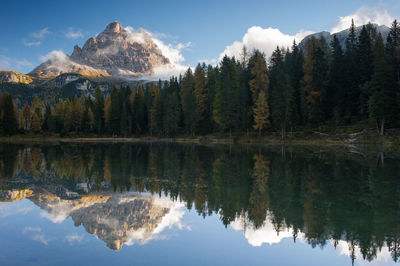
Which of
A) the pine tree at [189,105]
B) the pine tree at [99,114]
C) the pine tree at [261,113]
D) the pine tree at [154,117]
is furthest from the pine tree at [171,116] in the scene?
the pine tree at [99,114]

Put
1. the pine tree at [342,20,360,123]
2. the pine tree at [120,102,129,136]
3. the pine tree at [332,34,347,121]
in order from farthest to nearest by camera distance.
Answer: the pine tree at [120,102,129,136], the pine tree at [332,34,347,121], the pine tree at [342,20,360,123]

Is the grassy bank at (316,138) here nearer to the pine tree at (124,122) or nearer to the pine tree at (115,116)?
the pine tree at (124,122)

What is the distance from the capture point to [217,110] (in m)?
72.1

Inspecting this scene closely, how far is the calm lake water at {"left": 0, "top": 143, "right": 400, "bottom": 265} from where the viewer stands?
27.9 ft

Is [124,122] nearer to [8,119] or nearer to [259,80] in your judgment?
[8,119]

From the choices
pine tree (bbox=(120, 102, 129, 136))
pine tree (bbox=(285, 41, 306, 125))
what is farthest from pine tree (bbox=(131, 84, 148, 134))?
pine tree (bbox=(285, 41, 306, 125))

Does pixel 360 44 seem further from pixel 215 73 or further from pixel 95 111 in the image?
pixel 95 111

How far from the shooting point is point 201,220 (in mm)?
11891

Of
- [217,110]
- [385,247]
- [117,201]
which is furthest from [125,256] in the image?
[217,110]

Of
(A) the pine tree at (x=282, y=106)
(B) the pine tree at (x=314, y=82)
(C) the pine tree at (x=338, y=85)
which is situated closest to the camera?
(A) the pine tree at (x=282, y=106)

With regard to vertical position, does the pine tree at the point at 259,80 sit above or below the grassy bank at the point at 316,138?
above

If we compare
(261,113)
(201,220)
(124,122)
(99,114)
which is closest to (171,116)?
(124,122)

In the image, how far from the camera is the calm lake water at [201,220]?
335 inches

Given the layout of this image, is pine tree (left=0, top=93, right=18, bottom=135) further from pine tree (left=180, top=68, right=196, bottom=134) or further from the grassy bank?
pine tree (left=180, top=68, right=196, bottom=134)
